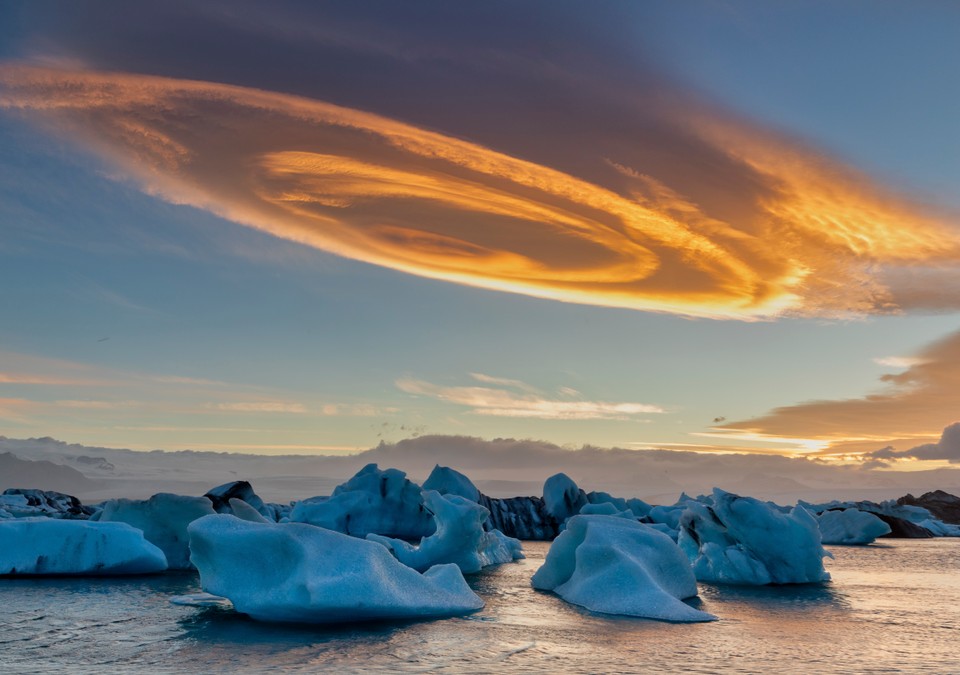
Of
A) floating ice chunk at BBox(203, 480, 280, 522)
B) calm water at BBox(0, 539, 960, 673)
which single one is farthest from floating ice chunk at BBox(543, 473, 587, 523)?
calm water at BBox(0, 539, 960, 673)

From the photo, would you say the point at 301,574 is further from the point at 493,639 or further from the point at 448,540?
the point at 448,540

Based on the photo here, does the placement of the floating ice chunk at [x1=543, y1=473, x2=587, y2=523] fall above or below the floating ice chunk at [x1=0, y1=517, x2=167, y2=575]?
above

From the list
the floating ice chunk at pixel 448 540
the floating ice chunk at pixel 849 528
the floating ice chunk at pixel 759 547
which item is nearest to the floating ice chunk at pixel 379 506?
the floating ice chunk at pixel 448 540

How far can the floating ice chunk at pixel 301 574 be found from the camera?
11.8m

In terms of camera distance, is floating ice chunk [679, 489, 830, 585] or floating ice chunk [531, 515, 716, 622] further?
floating ice chunk [679, 489, 830, 585]

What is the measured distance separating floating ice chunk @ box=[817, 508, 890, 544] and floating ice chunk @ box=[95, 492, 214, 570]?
107ft

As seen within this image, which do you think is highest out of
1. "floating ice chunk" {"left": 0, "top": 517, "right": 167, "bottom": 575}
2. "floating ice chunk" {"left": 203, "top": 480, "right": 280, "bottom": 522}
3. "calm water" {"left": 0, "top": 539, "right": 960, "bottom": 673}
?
"floating ice chunk" {"left": 203, "top": 480, "right": 280, "bottom": 522}

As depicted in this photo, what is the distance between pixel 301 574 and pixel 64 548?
10.9 metres

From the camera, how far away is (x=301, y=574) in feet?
39.0

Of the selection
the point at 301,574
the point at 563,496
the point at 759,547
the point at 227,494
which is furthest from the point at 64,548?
the point at 563,496

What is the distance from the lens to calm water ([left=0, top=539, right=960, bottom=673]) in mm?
→ 9703

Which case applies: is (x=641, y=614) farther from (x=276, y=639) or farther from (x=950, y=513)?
(x=950, y=513)

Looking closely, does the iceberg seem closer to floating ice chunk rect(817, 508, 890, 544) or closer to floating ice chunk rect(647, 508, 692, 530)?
floating ice chunk rect(647, 508, 692, 530)

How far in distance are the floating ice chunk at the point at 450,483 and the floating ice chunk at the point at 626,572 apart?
1989 centimetres
